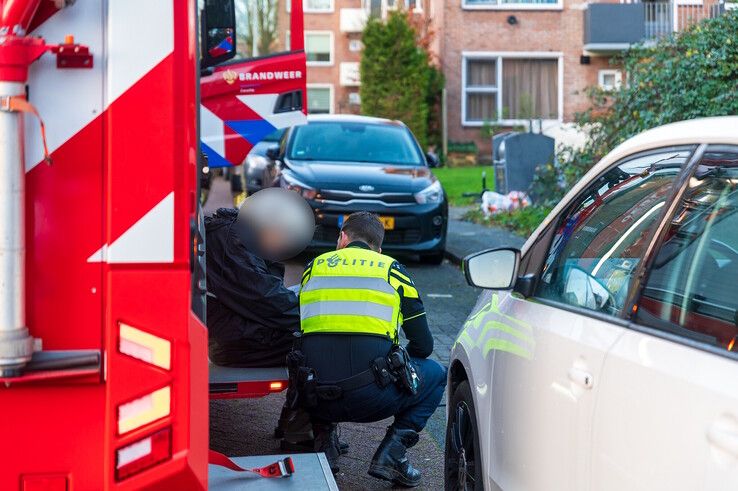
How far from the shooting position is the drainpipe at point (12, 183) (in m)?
2.57

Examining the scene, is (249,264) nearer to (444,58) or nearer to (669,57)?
(669,57)

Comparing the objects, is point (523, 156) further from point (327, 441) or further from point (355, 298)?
point (355, 298)

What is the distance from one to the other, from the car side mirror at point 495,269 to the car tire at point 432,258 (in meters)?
9.04

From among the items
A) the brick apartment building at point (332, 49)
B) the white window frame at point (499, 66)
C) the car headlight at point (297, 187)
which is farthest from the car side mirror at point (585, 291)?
the brick apartment building at point (332, 49)

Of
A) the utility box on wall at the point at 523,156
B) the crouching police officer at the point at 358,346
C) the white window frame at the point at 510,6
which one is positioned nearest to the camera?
the crouching police officer at the point at 358,346

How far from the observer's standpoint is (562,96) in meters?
38.3

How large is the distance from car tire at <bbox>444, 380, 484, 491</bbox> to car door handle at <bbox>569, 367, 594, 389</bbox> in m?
1.08

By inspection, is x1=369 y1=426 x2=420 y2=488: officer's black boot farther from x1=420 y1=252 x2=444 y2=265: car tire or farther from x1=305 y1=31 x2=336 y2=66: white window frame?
x1=305 y1=31 x2=336 y2=66: white window frame

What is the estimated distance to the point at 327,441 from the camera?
A: 5.57 metres

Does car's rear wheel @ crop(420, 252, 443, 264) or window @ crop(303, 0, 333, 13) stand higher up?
window @ crop(303, 0, 333, 13)

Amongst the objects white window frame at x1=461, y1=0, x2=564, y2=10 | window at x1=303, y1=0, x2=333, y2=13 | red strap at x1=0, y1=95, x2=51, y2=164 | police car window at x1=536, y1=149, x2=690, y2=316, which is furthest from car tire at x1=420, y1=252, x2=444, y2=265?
window at x1=303, y1=0, x2=333, y2=13

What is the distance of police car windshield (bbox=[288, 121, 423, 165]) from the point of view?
541 inches

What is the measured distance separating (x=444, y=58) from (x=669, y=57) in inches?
1039

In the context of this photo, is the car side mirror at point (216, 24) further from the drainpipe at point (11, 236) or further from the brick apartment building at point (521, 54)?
the brick apartment building at point (521, 54)
